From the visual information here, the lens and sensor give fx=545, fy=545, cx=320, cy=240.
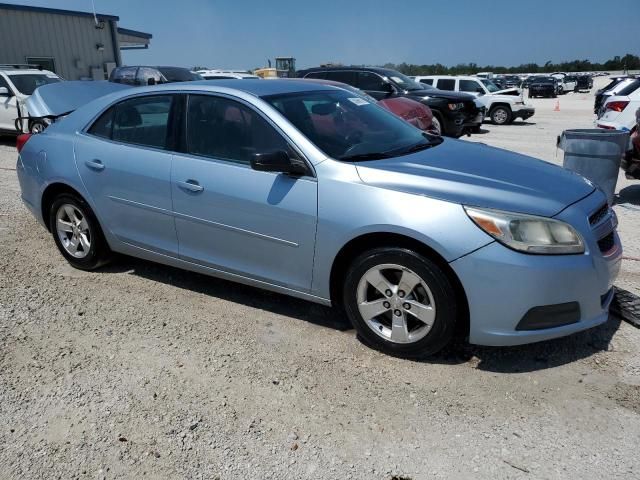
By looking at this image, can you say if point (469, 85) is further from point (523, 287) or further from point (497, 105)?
point (523, 287)

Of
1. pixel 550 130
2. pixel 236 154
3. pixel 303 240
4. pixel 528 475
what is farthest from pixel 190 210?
pixel 550 130

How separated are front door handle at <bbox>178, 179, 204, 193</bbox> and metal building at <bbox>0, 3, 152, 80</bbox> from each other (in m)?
21.6

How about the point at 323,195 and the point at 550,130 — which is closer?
the point at 323,195

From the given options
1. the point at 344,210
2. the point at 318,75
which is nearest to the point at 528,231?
the point at 344,210

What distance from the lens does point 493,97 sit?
18.7m

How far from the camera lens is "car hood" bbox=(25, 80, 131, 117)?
7.05 metres

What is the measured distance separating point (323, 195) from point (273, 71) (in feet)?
106

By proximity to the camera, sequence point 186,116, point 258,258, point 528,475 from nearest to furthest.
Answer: point 528,475
point 258,258
point 186,116

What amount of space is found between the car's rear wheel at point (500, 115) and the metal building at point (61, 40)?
58.3ft

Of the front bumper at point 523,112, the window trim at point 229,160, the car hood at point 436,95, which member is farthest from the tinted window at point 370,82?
the window trim at point 229,160

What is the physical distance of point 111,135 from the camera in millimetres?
4332

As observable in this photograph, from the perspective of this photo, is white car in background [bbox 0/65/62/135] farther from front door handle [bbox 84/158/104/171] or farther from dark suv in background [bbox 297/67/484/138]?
front door handle [bbox 84/158/104/171]

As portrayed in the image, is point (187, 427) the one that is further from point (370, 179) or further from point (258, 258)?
point (370, 179)

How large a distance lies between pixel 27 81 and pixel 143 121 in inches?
408
